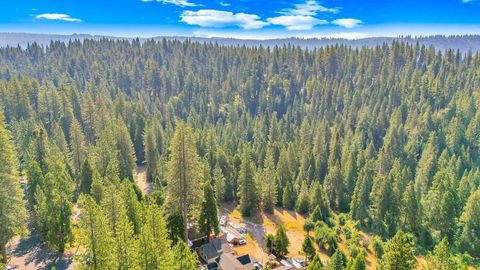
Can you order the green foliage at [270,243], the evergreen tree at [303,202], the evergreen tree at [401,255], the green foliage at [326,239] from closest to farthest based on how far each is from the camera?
the evergreen tree at [401,255]
the green foliage at [270,243]
the green foliage at [326,239]
the evergreen tree at [303,202]

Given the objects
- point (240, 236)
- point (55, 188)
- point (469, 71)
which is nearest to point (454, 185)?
point (240, 236)

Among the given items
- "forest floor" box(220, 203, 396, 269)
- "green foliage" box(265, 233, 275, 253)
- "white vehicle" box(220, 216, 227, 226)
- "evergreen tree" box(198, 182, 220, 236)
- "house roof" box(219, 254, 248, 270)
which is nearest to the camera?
"house roof" box(219, 254, 248, 270)

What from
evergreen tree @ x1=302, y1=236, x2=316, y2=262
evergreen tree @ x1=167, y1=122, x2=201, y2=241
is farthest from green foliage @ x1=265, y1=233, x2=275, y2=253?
evergreen tree @ x1=167, y1=122, x2=201, y2=241

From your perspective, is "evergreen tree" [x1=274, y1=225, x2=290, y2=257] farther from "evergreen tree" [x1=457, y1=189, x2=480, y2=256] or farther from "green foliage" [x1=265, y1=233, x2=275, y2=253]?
"evergreen tree" [x1=457, y1=189, x2=480, y2=256]

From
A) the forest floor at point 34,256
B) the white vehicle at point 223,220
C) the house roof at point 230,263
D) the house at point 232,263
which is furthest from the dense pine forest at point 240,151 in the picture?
the house roof at point 230,263

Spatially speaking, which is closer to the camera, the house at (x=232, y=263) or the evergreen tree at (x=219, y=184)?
the house at (x=232, y=263)

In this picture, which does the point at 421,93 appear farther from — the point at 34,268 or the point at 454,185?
the point at 34,268

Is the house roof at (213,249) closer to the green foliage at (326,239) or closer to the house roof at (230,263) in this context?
the house roof at (230,263)
